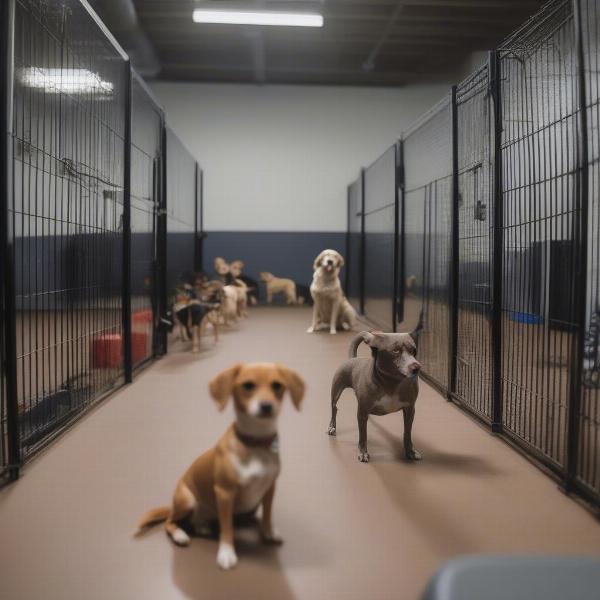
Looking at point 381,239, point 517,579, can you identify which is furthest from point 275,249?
point 517,579

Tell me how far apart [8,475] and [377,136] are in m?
7.70

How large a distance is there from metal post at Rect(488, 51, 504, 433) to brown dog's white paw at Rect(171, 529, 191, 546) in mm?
1505

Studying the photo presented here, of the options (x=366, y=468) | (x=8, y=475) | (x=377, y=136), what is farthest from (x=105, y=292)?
(x=377, y=136)

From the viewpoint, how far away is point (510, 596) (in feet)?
2.84

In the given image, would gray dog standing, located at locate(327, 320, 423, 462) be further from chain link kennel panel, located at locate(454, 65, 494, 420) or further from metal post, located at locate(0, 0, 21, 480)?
metal post, located at locate(0, 0, 21, 480)

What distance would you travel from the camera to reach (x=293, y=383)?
53.3 inches

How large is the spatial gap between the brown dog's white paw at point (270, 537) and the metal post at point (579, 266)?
0.96 m

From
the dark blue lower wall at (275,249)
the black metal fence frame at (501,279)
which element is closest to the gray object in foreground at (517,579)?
the black metal fence frame at (501,279)

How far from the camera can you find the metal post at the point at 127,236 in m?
3.50

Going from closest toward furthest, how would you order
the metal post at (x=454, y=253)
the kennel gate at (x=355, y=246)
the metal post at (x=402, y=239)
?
the metal post at (x=454, y=253) < the metal post at (x=402, y=239) < the kennel gate at (x=355, y=246)

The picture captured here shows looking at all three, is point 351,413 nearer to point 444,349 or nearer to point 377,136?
point 444,349

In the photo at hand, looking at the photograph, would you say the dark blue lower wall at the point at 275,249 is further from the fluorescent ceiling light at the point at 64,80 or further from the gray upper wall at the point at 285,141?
the fluorescent ceiling light at the point at 64,80

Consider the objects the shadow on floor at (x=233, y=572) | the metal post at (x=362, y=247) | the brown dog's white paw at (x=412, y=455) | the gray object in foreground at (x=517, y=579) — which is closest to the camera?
the gray object in foreground at (x=517, y=579)

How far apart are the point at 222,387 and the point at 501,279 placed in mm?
1680
